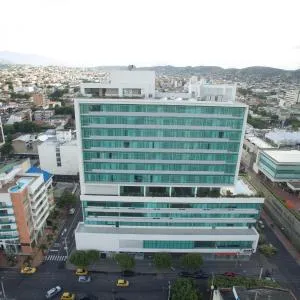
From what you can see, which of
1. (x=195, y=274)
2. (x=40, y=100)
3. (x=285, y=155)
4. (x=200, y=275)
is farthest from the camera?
(x=40, y=100)

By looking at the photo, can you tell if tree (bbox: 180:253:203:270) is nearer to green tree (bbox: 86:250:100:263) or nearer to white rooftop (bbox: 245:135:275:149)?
green tree (bbox: 86:250:100:263)

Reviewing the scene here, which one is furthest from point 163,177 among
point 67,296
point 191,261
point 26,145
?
point 26,145

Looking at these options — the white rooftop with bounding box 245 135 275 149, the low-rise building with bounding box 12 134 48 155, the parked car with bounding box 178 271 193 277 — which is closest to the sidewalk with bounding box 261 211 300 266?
the parked car with bounding box 178 271 193 277

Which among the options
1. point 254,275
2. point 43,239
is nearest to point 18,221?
point 43,239

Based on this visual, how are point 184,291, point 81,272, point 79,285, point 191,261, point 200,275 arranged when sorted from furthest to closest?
1. point 200,275
2. point 81,272
3. point 191,261
4. point 79,285
5. point 184,291

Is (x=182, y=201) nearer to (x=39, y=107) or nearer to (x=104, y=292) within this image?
(x=104, y=292)

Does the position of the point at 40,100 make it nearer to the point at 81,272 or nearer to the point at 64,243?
the point at 64,243
